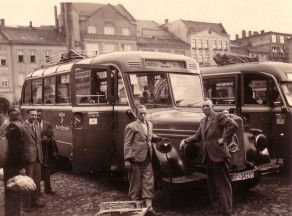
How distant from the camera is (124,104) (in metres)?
9.45

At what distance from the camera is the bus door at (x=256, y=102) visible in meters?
11.7

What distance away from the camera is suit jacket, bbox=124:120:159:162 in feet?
25.0

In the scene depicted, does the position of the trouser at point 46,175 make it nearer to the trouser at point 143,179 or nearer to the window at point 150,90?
the window at point 150,90

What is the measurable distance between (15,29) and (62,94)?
156 ft

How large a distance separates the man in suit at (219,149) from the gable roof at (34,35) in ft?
163

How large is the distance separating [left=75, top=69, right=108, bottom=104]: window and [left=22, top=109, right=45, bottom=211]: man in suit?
151 centimetres

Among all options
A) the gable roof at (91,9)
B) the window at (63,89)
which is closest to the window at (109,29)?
the gable roof at (91,9)

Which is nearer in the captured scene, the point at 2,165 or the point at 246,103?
the point at 2,165

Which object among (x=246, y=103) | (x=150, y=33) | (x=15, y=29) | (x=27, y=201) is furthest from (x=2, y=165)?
(x=150, y=33)

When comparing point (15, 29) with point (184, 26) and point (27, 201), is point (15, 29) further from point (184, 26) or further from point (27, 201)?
point (27, 201)

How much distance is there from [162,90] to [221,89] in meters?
4.50

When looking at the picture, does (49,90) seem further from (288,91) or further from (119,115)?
(288,91)

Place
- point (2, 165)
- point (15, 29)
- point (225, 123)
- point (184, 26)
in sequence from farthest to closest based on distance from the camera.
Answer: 1. point (184, 26)
2. point (15, 29)
3. point (225, 123)
4. point (2, 165)

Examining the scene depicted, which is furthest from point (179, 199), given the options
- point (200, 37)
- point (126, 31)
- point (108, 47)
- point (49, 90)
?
point (200, 37)
